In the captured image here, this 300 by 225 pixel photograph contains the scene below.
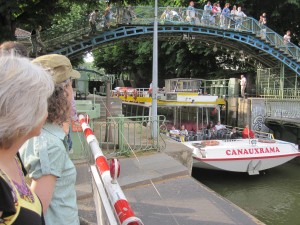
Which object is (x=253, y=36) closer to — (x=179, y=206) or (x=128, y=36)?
(x=128, y=36)

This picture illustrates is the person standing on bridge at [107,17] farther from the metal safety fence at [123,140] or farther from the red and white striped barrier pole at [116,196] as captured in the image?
the red and white striped barrier pole at [116,196]

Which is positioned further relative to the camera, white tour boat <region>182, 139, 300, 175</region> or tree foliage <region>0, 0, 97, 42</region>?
white tour boat <region>182, 139, 300, 175</region>

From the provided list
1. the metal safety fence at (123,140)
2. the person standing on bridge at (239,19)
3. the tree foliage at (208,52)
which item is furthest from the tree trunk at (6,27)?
the person standing on bridge at (239,19)

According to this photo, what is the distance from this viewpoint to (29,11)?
12.0m

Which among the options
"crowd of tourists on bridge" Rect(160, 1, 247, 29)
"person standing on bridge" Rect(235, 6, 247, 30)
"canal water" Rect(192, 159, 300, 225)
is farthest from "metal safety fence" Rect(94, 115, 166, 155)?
"person standing on bridge" Rect(235, 6, 247, 30)

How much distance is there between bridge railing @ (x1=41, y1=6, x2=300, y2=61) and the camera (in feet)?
65.3

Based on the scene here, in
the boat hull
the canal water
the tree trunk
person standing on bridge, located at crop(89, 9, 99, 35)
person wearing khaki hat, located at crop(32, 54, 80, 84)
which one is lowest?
the canal water

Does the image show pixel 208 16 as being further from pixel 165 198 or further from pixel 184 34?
pixel 165 198

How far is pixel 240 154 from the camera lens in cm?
1244

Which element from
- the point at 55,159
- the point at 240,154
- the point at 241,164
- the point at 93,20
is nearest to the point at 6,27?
the point at 240,154

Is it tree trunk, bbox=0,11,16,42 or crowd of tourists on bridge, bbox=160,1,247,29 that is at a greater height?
crowd of tourists on bridge, bbox=160,1,247,29

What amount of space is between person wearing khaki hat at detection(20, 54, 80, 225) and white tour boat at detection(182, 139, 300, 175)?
408 inches

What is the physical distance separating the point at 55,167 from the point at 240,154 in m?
11.4

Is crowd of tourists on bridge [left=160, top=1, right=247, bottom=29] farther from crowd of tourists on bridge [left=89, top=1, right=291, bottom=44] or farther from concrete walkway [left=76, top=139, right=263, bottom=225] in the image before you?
concrete walkway [left=76, top=139, right=263, bottom=225]
